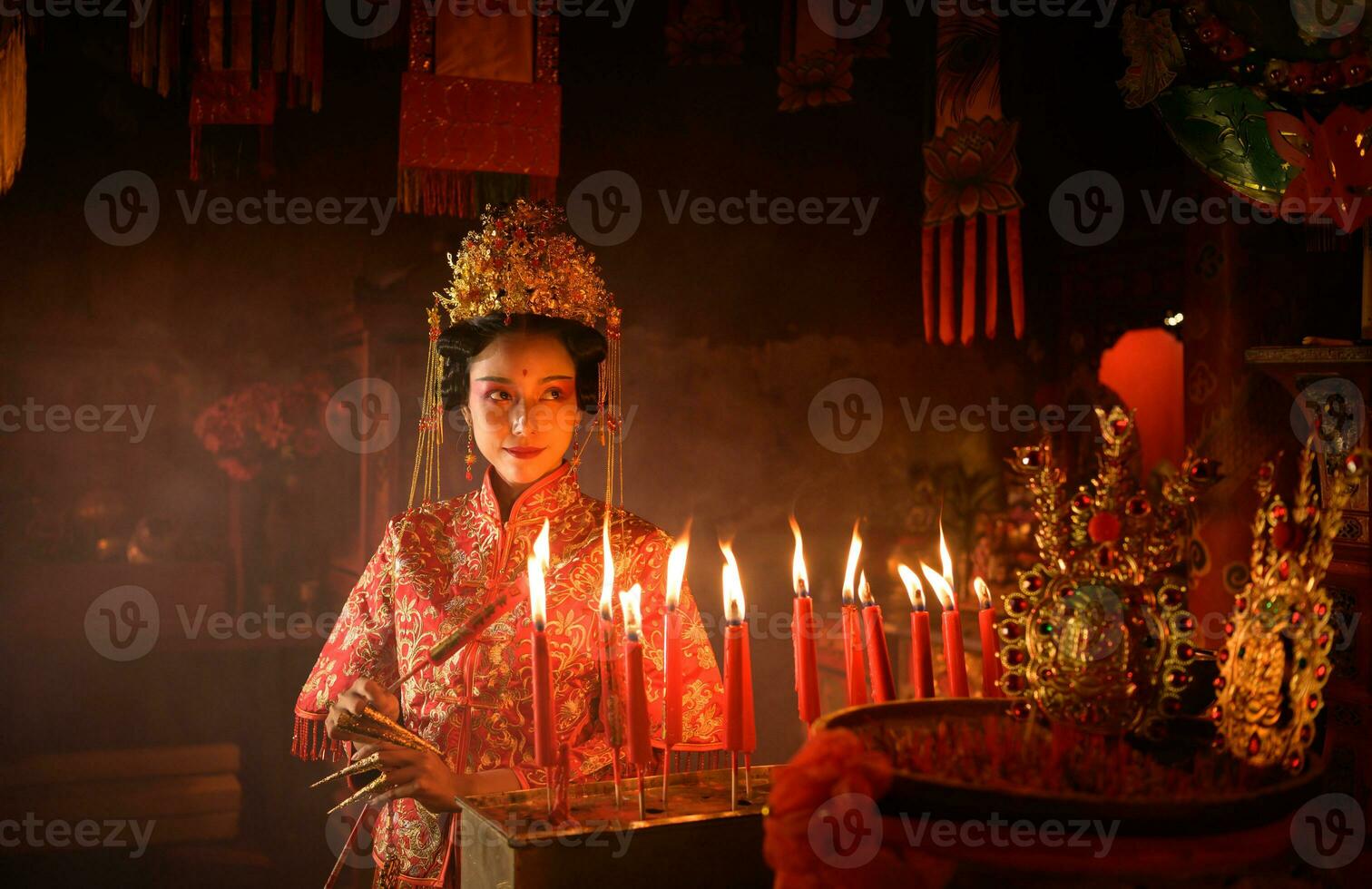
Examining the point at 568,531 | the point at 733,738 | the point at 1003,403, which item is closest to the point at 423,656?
the point at 568,531

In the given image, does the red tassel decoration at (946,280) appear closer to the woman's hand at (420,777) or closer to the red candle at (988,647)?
the red candle at (988,647)

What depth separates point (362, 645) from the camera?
82.1 inches

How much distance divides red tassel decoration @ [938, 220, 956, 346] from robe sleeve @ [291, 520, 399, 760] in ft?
5.63

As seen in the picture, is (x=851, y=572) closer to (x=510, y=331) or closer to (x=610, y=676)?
(x=610, y=676)

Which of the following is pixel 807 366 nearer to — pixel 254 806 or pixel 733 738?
pixel 254 806

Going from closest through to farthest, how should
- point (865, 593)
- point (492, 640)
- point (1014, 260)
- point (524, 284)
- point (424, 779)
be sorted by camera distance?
point (865, 593) < point (424, 779) < point (492, 640) < point (524, 284) < point (1014, 260)

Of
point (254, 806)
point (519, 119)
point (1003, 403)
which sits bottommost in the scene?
point (254, 806)

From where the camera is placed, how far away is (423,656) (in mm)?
1967

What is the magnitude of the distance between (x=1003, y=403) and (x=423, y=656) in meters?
2.70

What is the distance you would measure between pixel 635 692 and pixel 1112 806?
570 millimetres

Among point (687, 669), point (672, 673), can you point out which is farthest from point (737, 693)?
point (687, 669)

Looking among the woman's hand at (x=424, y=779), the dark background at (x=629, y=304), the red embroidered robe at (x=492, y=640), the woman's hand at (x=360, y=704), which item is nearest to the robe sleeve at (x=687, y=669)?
the red embroidered robe at (x=492, y=640)

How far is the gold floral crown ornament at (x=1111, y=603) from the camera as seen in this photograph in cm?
109

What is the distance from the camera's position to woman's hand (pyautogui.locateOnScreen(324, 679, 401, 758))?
6.14ft
